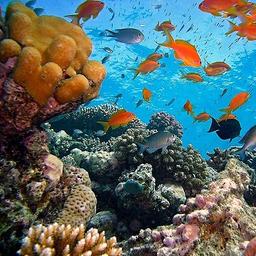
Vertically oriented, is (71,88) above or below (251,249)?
below

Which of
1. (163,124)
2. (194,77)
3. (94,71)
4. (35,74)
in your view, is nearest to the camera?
(35,74)

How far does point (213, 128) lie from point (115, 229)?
9.33ft

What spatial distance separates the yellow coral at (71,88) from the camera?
3707 mm

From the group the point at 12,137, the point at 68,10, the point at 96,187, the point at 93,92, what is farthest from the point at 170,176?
the point at 68,10

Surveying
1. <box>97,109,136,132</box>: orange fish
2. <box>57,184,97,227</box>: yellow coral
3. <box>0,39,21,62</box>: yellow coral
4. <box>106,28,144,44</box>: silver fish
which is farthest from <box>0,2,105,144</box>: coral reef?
<box>106,28,144,44</box>: silver fish

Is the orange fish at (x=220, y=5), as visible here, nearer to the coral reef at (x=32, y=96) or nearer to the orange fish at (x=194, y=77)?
the orange fish at (x=194, y=77)

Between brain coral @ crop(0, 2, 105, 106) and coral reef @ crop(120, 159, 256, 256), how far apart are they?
6.47 ft

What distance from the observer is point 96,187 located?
21.4 feet

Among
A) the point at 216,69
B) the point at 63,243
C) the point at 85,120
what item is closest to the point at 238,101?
the point at 216,69

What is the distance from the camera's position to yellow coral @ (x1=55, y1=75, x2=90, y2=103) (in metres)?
3.71

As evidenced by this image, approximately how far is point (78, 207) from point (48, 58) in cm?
→ 211

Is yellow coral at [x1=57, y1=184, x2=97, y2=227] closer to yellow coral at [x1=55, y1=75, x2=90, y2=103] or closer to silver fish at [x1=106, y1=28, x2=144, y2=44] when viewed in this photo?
yellow coral at [x1=55, y1=75, x2=90, y2=103]

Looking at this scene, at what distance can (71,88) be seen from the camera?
3717 mm

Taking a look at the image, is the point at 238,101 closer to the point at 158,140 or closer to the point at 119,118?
the point at 158,140
